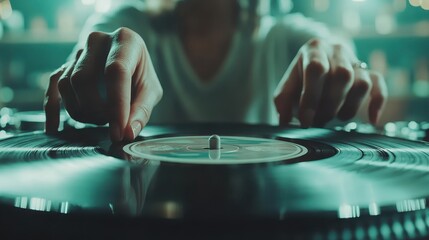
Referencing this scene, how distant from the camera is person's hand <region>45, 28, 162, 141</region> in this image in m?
0.64

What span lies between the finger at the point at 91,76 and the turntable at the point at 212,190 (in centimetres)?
7

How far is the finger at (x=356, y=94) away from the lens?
876 mm

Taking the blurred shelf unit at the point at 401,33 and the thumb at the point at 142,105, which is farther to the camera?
the blurred shelf unit at the point at 401,33

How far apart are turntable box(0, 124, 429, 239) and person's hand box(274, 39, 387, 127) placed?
19cm

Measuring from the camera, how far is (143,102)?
759 mm

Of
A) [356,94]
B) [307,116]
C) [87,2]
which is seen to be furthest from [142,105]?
[87,2]

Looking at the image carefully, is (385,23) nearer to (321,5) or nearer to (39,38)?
(321,5)

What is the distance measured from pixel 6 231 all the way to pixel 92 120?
0.41 metres

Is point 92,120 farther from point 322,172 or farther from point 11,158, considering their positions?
point 322,172

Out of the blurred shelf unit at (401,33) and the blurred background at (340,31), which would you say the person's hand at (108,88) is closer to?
the blurred background at (340,31)

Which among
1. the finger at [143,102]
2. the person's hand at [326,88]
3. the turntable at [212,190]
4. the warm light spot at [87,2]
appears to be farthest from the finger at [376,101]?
the warm light spot at [87,2]

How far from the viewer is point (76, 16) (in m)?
2.86

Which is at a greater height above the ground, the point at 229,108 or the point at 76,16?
the point at 76,16

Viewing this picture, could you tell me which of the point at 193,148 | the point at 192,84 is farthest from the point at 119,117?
the point at 192,84
